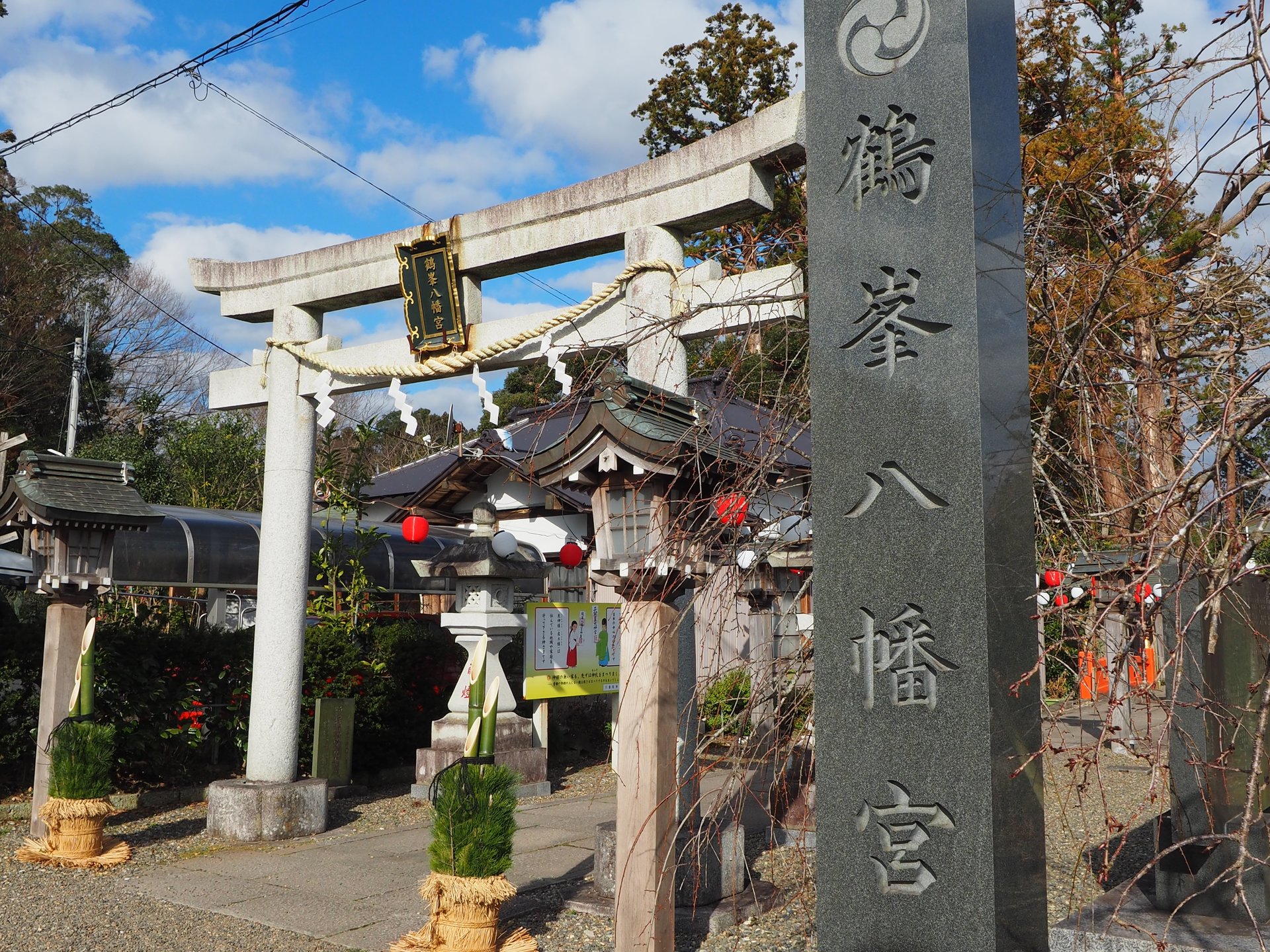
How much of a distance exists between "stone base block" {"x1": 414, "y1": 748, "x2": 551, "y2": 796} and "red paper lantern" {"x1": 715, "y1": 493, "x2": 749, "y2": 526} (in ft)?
22.3

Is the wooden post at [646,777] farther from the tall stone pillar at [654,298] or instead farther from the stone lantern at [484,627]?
the stone lantern at [484,627]

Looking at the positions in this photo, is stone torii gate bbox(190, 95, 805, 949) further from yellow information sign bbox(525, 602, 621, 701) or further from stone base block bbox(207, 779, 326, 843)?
yellow information sign bbox(525, 602, 621, 701)

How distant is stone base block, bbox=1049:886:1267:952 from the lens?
4.56 meters

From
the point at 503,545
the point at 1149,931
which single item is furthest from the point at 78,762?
the point at 1149,931

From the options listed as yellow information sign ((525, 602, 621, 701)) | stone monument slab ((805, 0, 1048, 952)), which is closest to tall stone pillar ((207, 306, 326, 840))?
yellow information sign ((525, 602, 621, 701))

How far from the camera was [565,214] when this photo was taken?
706 centimetres

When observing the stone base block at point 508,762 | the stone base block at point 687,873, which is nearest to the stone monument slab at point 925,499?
the stone base block at point 687,873

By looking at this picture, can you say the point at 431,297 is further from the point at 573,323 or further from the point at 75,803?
the point at 75,803

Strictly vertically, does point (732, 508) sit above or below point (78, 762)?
above

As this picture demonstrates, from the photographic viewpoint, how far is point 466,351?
7336 mm

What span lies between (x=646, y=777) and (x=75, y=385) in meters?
20.0

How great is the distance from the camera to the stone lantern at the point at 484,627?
33.3ft

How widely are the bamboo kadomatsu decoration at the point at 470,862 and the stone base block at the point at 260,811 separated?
3331 mm

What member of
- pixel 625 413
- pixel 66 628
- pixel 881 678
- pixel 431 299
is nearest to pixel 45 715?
pixel 66 628
